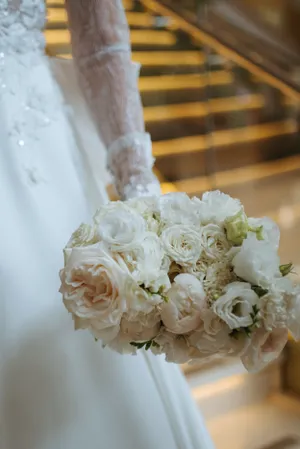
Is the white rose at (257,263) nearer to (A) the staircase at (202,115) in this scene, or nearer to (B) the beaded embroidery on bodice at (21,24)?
(B) the beaded embroidery on bodice at (21,24)

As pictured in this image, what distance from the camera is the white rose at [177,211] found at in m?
0.63

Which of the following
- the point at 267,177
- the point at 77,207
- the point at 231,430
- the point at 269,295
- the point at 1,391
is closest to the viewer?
the point at 269,295

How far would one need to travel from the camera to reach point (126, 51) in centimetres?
88

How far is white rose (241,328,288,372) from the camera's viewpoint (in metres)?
0.58

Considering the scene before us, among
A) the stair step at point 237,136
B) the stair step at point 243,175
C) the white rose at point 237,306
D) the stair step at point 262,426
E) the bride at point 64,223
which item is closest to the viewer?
the white rose at point 237,306

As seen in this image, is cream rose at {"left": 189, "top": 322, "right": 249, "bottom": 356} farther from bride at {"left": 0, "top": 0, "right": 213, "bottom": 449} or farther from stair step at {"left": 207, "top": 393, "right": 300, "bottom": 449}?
stair step at {"left": 207, "top": 393, "right": 300, "bottom": 449}

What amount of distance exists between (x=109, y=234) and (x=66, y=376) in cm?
27

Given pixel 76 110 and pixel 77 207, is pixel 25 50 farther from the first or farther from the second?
pixel 77 207

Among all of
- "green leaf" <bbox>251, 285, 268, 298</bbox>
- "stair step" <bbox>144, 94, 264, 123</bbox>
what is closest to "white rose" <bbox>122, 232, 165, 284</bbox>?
"green leaf" <bbox>251, 285, 268, 298</bbox>

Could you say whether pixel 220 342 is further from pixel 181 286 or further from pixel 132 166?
pixel 132 166

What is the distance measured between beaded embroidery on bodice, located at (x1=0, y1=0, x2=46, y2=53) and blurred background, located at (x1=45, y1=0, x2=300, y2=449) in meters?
0.87

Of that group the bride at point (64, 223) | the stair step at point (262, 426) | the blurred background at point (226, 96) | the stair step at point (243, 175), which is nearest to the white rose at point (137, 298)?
the bride at point (64, 223)

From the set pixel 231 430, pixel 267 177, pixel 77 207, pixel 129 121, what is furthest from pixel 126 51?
pixel 267 177

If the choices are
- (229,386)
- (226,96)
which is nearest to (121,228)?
(229,386)
